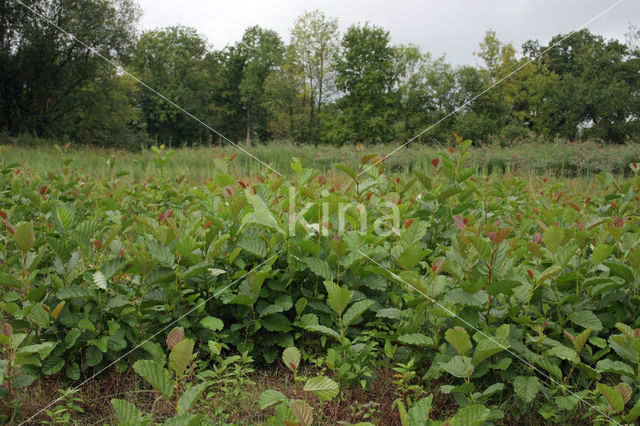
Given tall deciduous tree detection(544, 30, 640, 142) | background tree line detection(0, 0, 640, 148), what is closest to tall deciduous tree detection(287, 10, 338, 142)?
background tree line detection(0, 0, 640, 148)

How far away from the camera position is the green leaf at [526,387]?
1428 mm

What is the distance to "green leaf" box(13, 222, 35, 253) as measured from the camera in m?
1.54

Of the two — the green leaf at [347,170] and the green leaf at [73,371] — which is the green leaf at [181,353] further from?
the green leaf at [347,170]

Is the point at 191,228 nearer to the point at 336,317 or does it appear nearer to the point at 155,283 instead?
the point at 155,283

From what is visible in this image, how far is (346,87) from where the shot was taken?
25234 millimetres

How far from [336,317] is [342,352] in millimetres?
156

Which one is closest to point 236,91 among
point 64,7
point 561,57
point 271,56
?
point 271,56

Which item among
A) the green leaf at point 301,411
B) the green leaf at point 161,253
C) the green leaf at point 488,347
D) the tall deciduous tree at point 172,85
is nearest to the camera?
the green leaf at point 301,411

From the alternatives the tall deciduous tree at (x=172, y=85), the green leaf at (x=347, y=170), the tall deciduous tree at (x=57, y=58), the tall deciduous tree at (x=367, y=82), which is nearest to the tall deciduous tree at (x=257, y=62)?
the tall deciduous tree at (x=172, y=85)

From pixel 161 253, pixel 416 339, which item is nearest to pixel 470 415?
pixel 416 339

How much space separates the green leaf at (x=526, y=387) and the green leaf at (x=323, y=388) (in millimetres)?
642

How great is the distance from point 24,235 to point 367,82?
78.9 feet

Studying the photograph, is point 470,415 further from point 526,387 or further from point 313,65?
point 313,65

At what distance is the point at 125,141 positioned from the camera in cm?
3022
